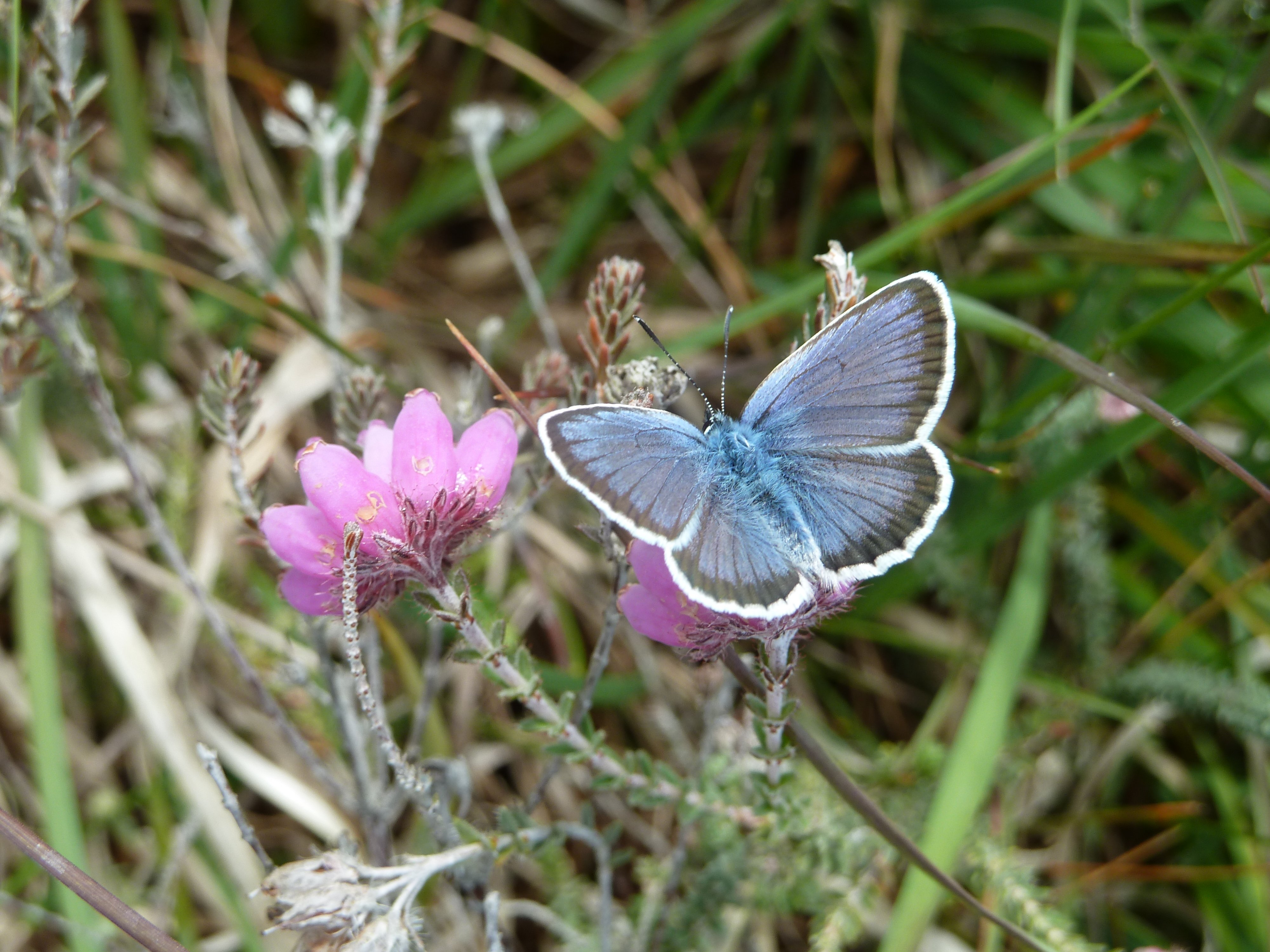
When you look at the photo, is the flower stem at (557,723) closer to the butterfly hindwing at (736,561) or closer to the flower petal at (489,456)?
the flower petal at (489,456)

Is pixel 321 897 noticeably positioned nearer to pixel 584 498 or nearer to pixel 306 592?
pixel 306 592

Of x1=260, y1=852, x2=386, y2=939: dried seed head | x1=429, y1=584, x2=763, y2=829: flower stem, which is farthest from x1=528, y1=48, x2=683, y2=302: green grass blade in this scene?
x1=260, y1=852, x2=386, y2=939: dried seed head

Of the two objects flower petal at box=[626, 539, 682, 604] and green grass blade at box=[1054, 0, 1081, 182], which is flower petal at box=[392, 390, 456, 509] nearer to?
flower petal at box=[626, 539, 682, 604]

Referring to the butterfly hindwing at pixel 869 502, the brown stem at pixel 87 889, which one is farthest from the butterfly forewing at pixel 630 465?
the brown stem at pixel 87 889

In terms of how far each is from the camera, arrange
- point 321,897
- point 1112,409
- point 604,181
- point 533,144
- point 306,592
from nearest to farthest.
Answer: point 321,897 → point 306,592 → point 1112,409 → point 604,181 → point 533,144

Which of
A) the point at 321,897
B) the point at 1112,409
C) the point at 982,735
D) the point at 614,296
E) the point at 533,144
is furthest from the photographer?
the point at 533,144

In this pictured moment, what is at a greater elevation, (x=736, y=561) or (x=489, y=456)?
(x=489, y=456)

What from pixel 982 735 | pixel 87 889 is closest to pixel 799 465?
pixel 982 735

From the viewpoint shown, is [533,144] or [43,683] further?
[533,144]

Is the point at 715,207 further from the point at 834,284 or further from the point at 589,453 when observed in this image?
→ the point at 589,453
